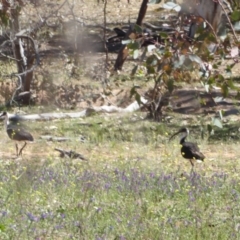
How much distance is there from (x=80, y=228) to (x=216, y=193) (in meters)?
2.16

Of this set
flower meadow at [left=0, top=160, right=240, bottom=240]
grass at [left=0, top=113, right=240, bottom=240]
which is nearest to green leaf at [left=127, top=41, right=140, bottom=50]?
grass at [left=0, top=113, right=240, bottom=240]

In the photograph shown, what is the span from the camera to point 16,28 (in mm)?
14570

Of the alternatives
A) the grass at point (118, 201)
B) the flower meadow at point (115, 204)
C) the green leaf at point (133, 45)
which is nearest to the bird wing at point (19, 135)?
the grass at point (118, 201)

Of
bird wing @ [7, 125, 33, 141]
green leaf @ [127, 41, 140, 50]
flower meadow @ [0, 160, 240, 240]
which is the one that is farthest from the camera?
bird wing @ [7, 125, 33, 141]

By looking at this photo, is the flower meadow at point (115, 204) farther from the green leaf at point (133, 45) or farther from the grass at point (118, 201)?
the green leaf at point (133, 45)

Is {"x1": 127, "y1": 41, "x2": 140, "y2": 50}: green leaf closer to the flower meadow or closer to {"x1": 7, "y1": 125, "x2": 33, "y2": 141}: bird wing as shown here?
the flower meadow

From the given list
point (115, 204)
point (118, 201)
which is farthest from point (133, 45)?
point (118, 201)

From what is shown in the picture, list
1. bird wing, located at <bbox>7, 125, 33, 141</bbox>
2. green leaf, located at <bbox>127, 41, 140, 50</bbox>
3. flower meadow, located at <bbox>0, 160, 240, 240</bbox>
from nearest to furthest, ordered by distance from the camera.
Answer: green leaf, located at <bbox>127, 41, 140, 50</bbox>, flower meadow, located at <bbox>0, 160, 240, 240</bbox>, bird wing, located at <bbox>7, 125, 33, 141</bbox>

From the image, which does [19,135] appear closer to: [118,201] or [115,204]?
[118,201]

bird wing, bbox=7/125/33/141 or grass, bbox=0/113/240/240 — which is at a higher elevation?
grass, bbox=0/113/240/240

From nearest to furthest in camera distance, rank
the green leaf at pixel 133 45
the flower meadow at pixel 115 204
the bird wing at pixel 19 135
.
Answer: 1. the green leaf at pixel 133 45
2. the flower meadow at pixel 115 204
3. the bird wing at pixel 19 135

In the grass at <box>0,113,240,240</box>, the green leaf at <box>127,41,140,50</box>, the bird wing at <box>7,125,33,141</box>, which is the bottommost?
the bird wing at <box>7,125,33,141</box>

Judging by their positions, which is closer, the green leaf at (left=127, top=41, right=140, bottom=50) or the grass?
the green leaf at (left=127, top=41, right=140, bottom=50)

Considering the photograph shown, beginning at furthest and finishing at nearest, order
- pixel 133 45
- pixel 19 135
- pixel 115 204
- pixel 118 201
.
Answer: pixel 19 135 → pixel 118 201 → pixel 115 204 → pixel 133 45
